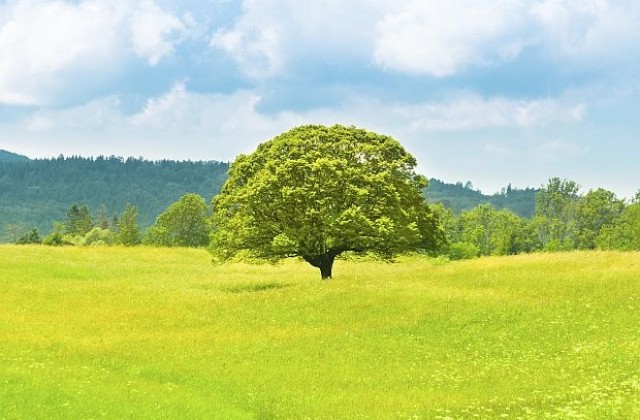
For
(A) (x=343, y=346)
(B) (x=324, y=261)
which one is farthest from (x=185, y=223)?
(A) (x=343, y=346)

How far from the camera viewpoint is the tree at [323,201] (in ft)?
154

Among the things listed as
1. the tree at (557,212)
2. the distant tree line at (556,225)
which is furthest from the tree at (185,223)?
the tree at (557,212)

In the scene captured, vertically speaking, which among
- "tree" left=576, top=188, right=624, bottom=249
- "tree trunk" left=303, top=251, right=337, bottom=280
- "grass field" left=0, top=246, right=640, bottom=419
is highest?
"tree" left=576, top=188, right=624, bottom=249

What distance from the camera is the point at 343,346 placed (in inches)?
1175

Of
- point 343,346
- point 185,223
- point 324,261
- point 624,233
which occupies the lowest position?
point 343,346

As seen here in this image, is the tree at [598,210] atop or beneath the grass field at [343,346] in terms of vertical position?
atop

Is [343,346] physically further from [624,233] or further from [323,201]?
[624,233]

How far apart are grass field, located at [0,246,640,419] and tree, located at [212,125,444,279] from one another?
3414 millimetres

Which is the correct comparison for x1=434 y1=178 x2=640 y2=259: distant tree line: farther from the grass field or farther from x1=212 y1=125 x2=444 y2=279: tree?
the grass field

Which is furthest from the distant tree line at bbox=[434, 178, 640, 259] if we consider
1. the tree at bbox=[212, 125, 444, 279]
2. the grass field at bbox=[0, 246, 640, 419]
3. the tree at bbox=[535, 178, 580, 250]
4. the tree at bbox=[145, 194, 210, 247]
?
the grass field at bbox=[0, 246, 640, 419]

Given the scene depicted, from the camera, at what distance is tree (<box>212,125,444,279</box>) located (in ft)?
154

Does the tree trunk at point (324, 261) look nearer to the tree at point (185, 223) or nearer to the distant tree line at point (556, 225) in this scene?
the distant tree line at point (556, 225)

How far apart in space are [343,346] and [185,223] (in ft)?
412

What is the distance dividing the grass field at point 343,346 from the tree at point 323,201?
11.2 feet
